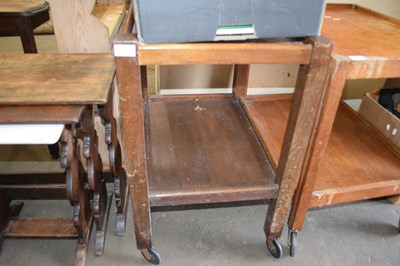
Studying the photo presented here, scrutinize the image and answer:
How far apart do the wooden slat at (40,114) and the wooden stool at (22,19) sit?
26.0 inches

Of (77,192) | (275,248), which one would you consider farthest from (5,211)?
(275,248)

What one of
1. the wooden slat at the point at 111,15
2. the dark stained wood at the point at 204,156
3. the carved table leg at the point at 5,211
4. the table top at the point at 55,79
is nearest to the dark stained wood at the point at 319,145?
the dark stained wood at the point at 204,156

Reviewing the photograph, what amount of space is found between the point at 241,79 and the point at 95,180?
755mm

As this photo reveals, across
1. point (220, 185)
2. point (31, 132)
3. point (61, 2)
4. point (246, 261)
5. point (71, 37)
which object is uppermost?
point (61, 2)

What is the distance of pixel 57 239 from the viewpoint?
1.20m

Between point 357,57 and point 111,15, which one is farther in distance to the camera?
point 111,15

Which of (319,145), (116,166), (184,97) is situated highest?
(319,145)

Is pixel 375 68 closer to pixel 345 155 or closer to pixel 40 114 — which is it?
pixel 345 155

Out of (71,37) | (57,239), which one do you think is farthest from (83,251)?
(71,37)

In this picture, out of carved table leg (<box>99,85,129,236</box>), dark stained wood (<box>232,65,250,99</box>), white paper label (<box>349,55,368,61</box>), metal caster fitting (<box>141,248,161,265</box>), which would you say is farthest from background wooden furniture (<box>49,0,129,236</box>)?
white paper label (<box>349,55,368,61</box>)

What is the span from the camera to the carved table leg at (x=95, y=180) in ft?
3.20

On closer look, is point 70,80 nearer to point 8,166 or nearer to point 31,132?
point 31,132

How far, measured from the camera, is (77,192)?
3.28ft

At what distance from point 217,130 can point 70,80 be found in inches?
23.5
